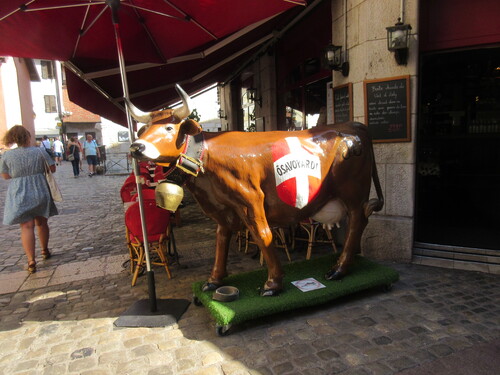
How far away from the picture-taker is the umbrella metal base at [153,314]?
10.7 ft

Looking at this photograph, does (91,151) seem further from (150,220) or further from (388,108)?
(388,108)

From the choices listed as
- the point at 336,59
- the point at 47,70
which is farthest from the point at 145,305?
the point at 47,70

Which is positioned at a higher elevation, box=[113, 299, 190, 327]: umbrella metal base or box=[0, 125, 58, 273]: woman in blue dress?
box=[0, 125, 58, 273]: woman in blue dress

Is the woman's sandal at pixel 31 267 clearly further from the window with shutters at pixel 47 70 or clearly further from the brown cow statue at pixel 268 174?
the window with shutters at pixel 47 70

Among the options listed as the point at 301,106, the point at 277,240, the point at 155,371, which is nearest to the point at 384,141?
the point at 277,240

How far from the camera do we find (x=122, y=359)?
2.78 metres

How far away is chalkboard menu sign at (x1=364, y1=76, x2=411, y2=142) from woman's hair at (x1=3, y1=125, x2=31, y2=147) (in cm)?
447

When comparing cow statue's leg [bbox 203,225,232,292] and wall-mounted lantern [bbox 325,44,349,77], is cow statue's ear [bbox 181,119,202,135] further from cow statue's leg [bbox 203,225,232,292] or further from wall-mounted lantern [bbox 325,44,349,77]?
wall-mounted lantern [bbox 325,44,349,77]

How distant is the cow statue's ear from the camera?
307 centimetres

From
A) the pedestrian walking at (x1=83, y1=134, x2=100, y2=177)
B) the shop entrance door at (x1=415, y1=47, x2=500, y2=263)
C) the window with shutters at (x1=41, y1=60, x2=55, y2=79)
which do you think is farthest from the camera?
the window with shutters at (x1=41, y1=60, x2=55, y2=79)

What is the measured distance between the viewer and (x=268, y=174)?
3.32m

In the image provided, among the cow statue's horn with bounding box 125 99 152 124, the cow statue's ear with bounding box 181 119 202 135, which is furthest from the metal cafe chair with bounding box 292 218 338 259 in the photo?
the cow statue's horn with bounding box 125 99 152 124

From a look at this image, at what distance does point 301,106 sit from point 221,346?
5422mm

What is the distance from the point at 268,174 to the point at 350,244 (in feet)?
4.01
